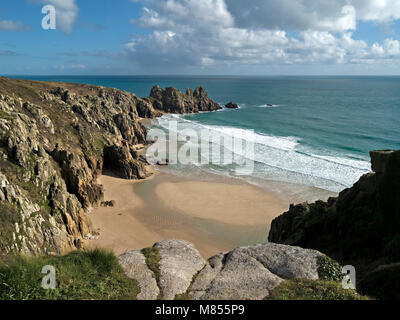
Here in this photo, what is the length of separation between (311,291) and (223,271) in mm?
4040

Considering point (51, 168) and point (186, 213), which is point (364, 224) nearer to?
point (186, 213)

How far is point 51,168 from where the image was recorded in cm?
2641

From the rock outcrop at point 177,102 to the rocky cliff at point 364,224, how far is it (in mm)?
95987

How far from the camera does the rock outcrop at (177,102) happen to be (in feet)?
364

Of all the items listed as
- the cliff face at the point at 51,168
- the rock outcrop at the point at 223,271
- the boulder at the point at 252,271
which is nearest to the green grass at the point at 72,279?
the rock outcrop at the point at 223,271

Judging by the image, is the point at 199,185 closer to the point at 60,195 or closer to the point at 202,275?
the point at 60,195

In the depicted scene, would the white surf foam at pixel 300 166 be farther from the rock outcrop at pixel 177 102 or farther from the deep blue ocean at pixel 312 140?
the rock outcrop at pixel 177 102

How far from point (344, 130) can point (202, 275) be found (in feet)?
229

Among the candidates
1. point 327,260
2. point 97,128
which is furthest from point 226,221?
point 97,128

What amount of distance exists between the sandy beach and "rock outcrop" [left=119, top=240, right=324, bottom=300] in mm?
10640

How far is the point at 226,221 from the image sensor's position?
1212 inches

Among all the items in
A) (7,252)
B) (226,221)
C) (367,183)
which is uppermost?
(367,183)

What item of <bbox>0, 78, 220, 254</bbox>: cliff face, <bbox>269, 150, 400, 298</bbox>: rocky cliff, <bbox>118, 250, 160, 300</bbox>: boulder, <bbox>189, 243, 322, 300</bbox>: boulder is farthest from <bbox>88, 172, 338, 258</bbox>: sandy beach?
<bbox>118, 250, 160, 300</bbox>: boulder

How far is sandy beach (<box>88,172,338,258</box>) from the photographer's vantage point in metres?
27.1
